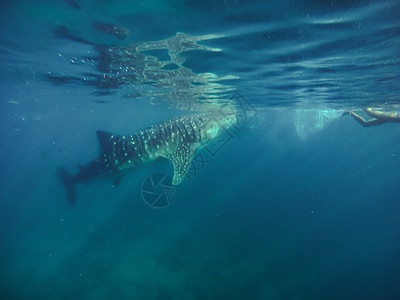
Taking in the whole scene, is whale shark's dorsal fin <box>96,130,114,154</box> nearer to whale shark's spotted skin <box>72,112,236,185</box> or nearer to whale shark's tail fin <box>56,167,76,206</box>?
whale shark's spotted skin <box>72,112,236,185</box>

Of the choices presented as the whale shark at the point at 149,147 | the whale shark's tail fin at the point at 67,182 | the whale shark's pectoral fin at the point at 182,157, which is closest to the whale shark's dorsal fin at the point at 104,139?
the whale shark at the point at 149,147

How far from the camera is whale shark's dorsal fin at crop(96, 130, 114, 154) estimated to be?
861 cm

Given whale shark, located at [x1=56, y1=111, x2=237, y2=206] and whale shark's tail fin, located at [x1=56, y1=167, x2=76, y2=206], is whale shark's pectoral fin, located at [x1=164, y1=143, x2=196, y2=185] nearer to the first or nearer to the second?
whale shark, located at [x1=56, y1=111, x2=237, y2=206]

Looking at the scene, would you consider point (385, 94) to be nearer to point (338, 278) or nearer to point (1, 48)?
point (338, 278)

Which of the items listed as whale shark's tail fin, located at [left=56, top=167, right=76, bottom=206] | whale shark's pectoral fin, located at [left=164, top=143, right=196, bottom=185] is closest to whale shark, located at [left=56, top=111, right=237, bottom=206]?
whale shark's pectoral fin, located at [left=164, top=143, right=196, bottom=185]

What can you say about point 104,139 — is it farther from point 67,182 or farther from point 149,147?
point 67,182

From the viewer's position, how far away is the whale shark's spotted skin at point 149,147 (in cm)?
856

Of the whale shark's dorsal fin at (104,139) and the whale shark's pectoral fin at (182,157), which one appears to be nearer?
the whale shark's pectoral fin at (182,157)

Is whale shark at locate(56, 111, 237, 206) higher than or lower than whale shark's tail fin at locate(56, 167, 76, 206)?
higher

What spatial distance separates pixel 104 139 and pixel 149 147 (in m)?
1.80

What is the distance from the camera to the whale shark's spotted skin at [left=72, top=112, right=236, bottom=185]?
28.1 feet

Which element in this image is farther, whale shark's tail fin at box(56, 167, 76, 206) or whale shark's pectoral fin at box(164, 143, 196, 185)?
whale shark's tail fin at box(56, 167, 76, 206)

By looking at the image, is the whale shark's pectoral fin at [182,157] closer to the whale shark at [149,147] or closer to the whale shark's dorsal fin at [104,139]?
the whale shark at [149,147]

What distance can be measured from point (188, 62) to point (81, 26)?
4.10m
